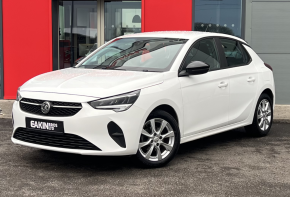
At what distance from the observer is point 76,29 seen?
12.3 metres

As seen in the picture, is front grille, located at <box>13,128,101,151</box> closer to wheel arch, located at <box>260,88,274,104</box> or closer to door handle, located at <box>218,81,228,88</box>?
door handle, located at <box>218,81,228,88</box>

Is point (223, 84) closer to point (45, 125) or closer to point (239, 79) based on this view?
point (239, 79)

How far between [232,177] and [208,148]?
5.19ft

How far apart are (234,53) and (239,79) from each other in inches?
18.9

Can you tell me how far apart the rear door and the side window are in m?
0.21

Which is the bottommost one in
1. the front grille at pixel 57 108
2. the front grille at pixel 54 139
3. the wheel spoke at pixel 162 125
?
the front grille at pixel 54 139

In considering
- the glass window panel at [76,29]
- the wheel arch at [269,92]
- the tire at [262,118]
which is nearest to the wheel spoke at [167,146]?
the tire at [262,118]

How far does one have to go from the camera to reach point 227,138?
7555mm

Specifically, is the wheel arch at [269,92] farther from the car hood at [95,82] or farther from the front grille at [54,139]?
the front grille at [54,139]

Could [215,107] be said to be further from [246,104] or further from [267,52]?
[267,52]

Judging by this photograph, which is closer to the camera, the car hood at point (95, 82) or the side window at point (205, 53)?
the car hood at point (95, 82)

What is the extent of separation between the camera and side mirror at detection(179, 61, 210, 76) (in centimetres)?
582

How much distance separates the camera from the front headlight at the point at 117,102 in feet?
16.3

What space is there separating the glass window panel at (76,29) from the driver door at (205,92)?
606 cm
